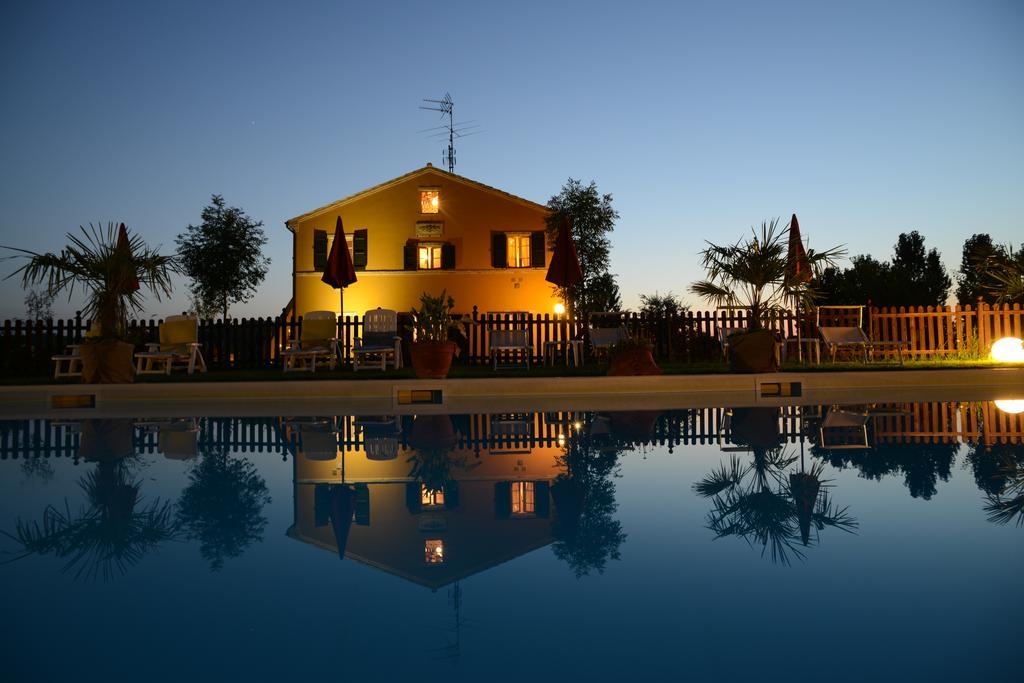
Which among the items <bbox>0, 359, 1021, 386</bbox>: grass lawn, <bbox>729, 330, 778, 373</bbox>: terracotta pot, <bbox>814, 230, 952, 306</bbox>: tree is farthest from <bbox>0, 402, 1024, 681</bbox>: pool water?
<bbox>814, 230, 952, 306</bbox>: tree

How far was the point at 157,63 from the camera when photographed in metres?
15.5

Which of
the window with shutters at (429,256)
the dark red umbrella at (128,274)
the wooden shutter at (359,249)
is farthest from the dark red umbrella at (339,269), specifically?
the window with shutters at (429,256)

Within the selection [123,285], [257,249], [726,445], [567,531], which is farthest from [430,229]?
[567,531]

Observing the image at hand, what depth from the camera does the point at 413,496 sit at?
12.3 feet

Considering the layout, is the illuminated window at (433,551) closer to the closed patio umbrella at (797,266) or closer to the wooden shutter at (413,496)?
the wooden shutter at (413,496)

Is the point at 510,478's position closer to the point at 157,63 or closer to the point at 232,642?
the point at 232,642

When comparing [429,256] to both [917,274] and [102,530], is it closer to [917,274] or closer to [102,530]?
[102,530]

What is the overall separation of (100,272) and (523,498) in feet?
31.9

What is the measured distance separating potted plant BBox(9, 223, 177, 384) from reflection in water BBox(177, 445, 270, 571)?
648cm

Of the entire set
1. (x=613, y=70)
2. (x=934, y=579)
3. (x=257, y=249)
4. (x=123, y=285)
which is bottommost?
(x=934, y=579)

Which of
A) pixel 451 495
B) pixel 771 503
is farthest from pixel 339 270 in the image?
pixel 771 503

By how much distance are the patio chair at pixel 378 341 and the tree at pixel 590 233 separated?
8.62 meters

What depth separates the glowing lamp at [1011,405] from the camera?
7813 millimetres

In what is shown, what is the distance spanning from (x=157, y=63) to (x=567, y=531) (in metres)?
16.6
